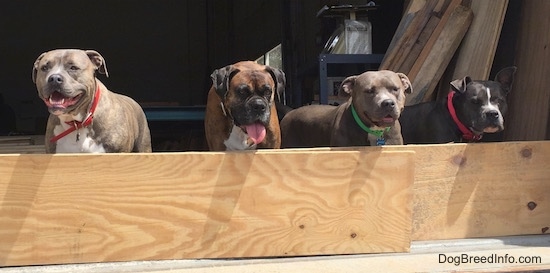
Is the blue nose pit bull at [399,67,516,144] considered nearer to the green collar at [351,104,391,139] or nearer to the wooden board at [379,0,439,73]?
the wooden board at [379,0,439,73]

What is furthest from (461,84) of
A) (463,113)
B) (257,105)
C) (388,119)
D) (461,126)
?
(257,105)

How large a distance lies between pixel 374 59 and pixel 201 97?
10.1 meters

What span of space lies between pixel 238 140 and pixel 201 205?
963 mm

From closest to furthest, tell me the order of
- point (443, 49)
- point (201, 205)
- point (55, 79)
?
point (201, 205) < point (55, 79) < point (443, 49)

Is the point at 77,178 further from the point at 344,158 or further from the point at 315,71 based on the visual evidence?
the point at 315,71

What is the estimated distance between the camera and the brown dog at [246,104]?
3.44 metres

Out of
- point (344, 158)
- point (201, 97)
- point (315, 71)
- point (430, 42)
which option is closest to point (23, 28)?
point (201, 97)

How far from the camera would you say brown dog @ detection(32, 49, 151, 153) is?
3.21m

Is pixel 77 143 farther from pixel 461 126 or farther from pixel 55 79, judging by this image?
pixel 461 126

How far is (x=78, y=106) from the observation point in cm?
328

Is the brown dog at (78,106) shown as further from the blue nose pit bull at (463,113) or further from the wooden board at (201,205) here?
the blue nose pit bull at (463,113)

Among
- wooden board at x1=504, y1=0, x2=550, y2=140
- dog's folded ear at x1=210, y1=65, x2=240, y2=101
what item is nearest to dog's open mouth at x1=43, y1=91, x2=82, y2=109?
dog's folded ear at x1=210, y1=65, x2=240, y2=101

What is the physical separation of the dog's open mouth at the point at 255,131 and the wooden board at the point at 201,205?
57cm

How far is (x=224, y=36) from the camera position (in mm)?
14562
